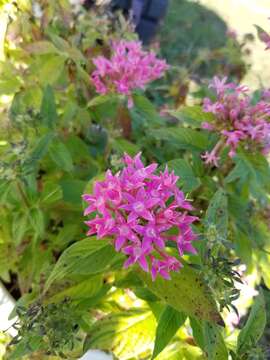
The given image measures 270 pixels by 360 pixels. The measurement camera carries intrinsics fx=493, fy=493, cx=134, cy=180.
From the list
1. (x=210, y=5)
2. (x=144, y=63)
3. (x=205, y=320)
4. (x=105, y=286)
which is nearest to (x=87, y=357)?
(x=105, y=286)

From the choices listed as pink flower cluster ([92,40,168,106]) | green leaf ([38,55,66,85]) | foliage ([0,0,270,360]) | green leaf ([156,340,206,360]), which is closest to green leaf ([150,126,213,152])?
foliage ([0,0,270,360])

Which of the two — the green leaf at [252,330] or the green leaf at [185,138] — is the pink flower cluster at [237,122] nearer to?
the green leaf at [185,138]

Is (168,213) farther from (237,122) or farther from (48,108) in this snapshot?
(48,108)

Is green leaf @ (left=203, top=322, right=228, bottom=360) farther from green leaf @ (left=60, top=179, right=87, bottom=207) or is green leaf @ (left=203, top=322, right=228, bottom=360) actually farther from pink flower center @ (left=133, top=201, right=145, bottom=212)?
green leaf @ (left=60, top=179, right=87, bottom=207)

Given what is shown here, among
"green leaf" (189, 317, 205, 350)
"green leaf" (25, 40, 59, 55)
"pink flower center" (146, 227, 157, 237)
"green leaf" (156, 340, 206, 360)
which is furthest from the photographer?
"green leaf" (25, 40, 59, 55)

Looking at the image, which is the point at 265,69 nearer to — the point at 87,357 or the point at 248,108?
the point at 248,108

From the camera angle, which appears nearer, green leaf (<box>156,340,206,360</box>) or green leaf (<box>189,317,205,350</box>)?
green leaf (<box>189,317,205,350</box>)

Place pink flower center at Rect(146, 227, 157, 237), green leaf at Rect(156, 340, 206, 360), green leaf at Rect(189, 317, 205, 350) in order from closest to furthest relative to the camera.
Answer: pink flower center at Rect(146, 227, 157, 237) → green leaf at Rect(189, 317, 205, 350) → green leaf at Rect(156, 340, 206, 360)
